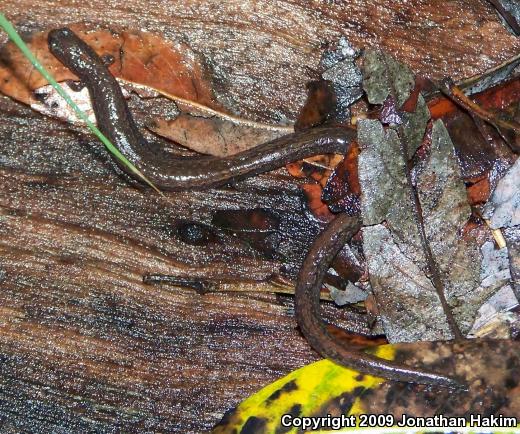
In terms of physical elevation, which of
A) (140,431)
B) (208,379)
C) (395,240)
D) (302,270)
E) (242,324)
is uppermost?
(395,240)

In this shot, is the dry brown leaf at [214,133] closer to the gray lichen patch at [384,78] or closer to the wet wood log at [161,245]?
the wet wood log at [161,245]

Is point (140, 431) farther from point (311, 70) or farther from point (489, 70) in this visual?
point (489, 70)

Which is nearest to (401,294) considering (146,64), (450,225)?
(450,225)

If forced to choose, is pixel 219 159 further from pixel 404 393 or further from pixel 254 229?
pixel 404 393

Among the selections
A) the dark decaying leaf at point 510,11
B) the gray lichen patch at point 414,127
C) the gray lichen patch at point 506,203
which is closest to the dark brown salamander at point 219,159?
the gray lichen patch at point 414,127

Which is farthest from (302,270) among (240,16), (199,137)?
(240,16)

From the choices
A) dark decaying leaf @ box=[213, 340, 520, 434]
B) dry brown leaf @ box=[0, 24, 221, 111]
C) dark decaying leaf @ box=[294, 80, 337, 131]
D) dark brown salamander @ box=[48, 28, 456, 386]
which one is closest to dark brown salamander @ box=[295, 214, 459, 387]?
dark brown salamander @ box=[48, 28, 456, 386]
